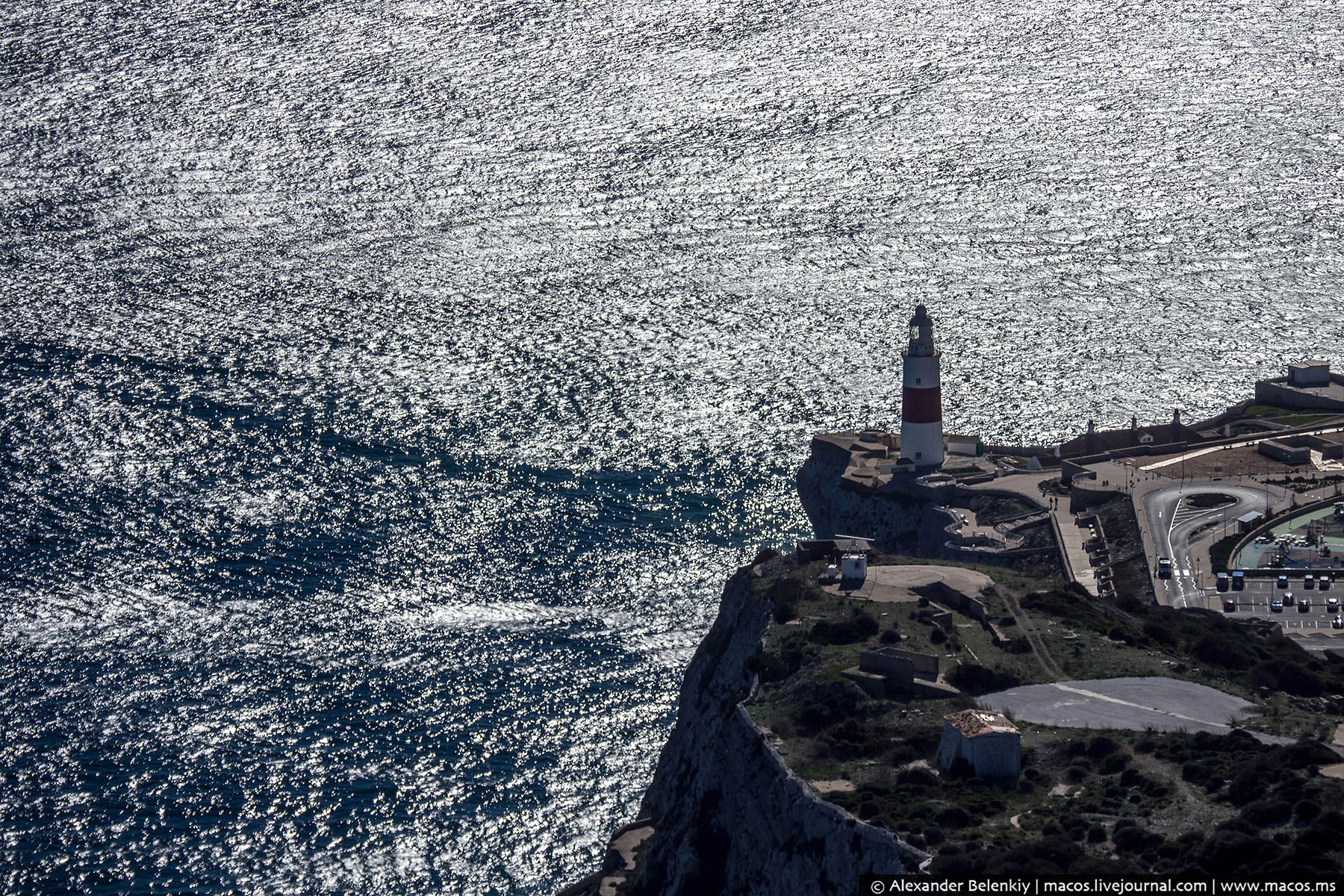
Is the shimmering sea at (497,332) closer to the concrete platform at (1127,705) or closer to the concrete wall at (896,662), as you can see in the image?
the concrete wall at (896,662)

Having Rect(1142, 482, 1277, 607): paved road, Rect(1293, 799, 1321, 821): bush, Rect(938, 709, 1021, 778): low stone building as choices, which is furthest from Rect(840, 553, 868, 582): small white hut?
Rect(1293, 799, 1321, 821): bush

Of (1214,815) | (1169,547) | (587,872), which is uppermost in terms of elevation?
(1214,815)

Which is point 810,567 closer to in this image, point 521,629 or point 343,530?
point 521,629

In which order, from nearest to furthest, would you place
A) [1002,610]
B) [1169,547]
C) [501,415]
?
[1002,610] < [1169,547] < [501,415]

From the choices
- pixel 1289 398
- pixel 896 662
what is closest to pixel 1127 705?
pixel 896 662

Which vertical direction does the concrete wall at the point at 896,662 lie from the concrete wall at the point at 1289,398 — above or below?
above

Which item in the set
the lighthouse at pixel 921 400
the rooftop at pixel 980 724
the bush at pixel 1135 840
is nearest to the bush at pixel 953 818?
the rooftop at pixel 980 724

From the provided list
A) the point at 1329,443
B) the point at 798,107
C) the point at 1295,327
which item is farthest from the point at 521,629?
the point at 798,107
